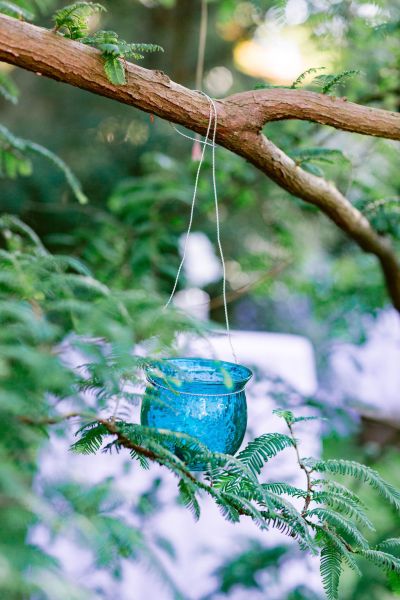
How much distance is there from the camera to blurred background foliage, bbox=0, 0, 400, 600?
1.75m

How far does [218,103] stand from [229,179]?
55.3 inches

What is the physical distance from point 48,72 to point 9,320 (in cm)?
38

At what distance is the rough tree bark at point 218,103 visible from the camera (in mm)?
849

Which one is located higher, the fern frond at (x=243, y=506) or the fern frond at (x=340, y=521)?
the fern frond at (x=243, y=506)

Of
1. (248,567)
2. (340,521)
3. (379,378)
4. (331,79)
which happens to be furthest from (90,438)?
(379,378)

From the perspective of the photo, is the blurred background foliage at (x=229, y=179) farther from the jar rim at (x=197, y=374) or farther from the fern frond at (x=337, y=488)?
the fern frond at (x=337, y=488)

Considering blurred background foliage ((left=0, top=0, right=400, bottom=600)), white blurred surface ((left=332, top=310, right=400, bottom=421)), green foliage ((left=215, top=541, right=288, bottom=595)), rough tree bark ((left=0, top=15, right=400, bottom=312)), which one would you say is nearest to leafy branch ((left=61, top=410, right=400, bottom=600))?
blurred background foliage ((left=0, top=0, right=400, bottom=600))

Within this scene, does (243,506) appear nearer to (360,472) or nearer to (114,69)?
(360,472)

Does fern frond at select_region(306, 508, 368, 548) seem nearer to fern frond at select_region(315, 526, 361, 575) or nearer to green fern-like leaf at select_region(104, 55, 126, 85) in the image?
fern frond at select_region(315, 526, 361, 575)

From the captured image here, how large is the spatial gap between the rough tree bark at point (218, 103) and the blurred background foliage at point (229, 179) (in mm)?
179

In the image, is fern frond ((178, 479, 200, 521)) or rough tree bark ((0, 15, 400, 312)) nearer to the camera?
fern frond ((178, 479, 200, 521))

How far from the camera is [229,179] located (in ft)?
7.79

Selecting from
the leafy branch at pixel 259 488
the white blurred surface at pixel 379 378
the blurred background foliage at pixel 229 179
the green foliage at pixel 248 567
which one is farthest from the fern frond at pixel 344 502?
the white blurred surface at pixel 379 378

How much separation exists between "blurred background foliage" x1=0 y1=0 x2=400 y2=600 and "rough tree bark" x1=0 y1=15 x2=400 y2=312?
7.1 inches
